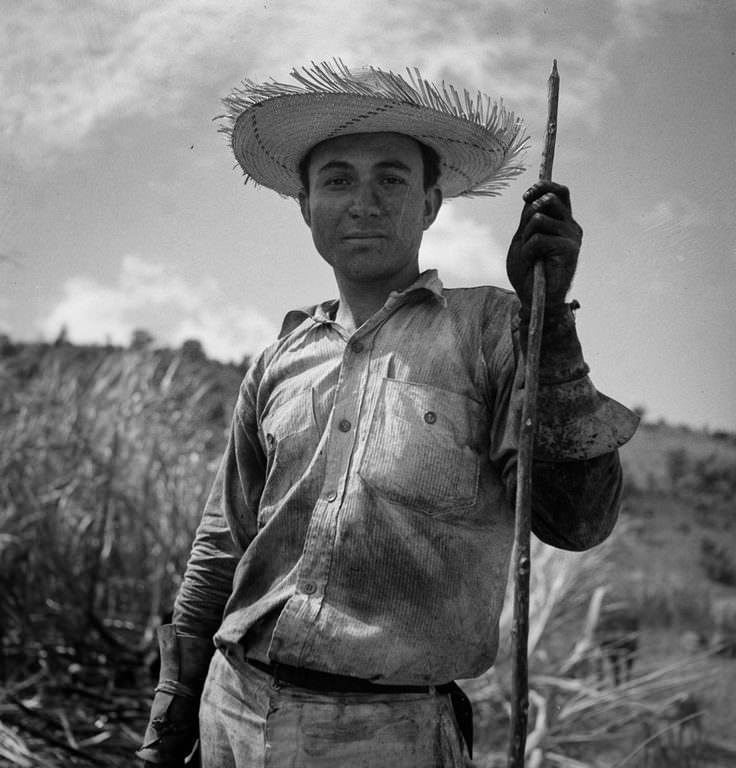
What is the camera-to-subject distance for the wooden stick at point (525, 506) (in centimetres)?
121

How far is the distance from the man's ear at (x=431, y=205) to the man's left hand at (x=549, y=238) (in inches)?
26.2

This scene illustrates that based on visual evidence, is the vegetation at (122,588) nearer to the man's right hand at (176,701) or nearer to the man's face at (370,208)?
the man's right hand at (176,701)

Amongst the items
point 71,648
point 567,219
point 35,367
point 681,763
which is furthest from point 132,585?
point 567,219

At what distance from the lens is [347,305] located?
2.06 meters

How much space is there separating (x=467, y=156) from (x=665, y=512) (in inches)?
694

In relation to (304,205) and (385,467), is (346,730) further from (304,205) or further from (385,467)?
(304,205)

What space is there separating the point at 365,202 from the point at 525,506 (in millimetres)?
887

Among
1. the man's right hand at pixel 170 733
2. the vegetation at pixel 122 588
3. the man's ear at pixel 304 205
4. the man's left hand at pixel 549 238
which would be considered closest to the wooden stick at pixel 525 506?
the man's left hand at pixel 549 238

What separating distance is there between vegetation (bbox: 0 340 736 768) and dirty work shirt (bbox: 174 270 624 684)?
2.66 m

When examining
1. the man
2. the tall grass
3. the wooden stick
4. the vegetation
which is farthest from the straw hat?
the tall grass

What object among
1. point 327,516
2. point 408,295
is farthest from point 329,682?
point 408,295

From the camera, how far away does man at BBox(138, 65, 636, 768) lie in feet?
5.29

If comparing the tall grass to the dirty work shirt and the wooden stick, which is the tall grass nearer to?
the dirty work shirt

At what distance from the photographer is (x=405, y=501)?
5.65ft
